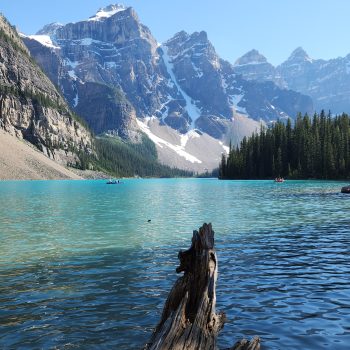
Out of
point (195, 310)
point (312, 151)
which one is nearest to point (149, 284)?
point (195, 310)

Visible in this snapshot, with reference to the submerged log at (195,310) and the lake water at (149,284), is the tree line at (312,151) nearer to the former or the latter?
the lake water at (149,284)

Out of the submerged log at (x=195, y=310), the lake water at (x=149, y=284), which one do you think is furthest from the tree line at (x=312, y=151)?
the submerged log at (x=195, y=310)

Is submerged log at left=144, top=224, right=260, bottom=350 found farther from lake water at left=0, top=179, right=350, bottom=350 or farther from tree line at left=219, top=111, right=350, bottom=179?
tree line at left=219, top=111, right=350, bottom=179

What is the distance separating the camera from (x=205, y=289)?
9.28 meters

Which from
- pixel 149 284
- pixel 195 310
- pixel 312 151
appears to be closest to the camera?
pixel 195 310

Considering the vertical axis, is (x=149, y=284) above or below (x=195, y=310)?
below

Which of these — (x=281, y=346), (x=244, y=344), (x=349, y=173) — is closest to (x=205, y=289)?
(x=244, y=344)

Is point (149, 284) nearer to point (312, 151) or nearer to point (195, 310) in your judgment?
point (195, 310)

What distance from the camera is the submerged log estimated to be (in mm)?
8297

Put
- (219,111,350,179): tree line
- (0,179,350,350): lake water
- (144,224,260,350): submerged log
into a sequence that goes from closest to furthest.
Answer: (144,224,260,350): submerged log, (0,179,350,350): lake water, (219,111,350,179): tree line

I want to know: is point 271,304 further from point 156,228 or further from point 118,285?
point 156,228

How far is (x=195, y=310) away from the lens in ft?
30.2

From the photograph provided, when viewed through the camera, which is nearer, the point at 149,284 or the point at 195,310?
the point at 195,310

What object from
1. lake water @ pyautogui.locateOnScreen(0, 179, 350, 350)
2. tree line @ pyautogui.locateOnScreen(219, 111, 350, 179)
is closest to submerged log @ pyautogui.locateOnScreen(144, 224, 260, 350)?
lake water @ pyautogui.locateOnScreen(0, 179, 350, 350)
